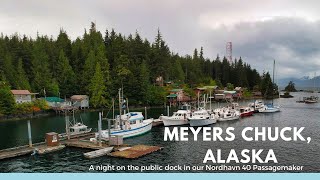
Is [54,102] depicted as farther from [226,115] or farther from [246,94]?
[246,94]

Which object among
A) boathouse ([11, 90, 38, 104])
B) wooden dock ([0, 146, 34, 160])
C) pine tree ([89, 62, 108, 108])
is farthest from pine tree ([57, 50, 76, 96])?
wooden dock ([0, 146, 34, 160])

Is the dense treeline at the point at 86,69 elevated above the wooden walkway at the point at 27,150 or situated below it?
above

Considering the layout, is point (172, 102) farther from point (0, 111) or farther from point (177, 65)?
point (0, 111)

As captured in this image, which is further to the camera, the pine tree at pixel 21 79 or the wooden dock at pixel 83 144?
the pine tree at pixel 21 79

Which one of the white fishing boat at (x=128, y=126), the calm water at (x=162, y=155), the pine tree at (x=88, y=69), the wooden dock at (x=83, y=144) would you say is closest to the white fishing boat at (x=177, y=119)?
the calm water at (x=162, y=155)

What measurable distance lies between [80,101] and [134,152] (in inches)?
2661

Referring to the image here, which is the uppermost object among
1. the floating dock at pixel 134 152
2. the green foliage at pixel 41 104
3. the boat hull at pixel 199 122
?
the green foliage at pixel 41 104

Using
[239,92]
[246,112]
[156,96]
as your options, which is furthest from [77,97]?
[239,92]

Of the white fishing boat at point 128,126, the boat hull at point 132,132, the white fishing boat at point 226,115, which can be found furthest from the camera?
the white fishing boat at point 226,115

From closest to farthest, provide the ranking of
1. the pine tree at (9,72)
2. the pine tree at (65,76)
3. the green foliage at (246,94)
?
the pine tree at (9,72), the pine tree at (65,76), the green foliage at (246,94)

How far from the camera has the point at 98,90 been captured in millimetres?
113062

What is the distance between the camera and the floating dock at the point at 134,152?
42.8 m

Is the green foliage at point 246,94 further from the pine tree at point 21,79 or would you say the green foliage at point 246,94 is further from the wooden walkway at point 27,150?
the wooden walkway at point 27,150

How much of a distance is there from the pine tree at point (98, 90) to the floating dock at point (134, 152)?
65817mm
